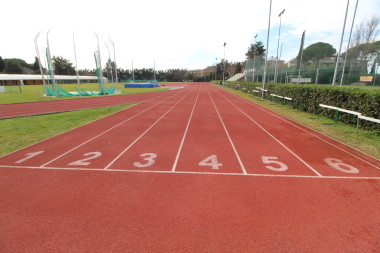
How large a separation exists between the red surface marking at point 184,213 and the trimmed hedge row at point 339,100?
18.7 ft

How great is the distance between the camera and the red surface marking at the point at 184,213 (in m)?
3.01

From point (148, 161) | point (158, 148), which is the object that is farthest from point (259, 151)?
point (148, 161)

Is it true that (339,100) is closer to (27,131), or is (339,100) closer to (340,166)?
(340,166)

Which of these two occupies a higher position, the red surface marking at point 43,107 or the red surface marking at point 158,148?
the red surface marking at point 43,107

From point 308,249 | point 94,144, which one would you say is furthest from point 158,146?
point 308,249

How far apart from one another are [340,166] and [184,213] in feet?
15.9

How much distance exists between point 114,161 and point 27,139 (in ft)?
15.9

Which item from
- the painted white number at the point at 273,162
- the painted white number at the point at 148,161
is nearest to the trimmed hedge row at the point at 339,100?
the painted white number at the point at 273,162

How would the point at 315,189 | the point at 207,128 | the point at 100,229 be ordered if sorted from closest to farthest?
the point at 100,229, the point at 315,189, the point at 207,128

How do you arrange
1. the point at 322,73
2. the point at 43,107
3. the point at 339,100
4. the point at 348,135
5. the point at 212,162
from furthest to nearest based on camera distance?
the point at 322,73
the point at 43,107
the point at 339,100
the point at 348,135
the point at 212,162

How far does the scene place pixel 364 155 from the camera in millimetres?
6371

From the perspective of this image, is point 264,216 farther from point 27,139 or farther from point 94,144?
point 27,139

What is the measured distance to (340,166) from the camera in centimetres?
563

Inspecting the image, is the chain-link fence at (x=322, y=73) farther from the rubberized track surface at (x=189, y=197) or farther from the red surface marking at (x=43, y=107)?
the red surface marking at (x=43, y=107)
